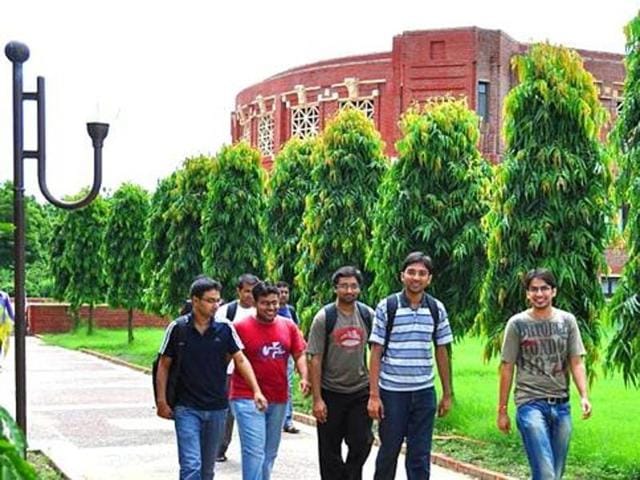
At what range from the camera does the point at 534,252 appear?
416 inches

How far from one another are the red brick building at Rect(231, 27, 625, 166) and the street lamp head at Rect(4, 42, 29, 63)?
29540mm

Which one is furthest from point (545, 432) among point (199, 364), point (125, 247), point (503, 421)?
point (125, 247)

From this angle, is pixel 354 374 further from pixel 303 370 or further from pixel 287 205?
pixel 287 205

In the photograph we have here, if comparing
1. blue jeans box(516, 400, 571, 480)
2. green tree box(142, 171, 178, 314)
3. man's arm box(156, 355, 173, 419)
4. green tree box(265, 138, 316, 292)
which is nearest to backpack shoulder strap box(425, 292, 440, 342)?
blue jeans box(516, 400, 571, 480)

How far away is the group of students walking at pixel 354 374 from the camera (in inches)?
252

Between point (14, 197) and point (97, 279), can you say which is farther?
point (97, 279)

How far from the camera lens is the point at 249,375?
6.89m

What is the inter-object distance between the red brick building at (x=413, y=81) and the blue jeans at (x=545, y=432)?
31.3m

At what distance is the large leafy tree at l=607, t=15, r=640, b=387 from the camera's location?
846 centimetres

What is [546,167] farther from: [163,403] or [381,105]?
[381,105]

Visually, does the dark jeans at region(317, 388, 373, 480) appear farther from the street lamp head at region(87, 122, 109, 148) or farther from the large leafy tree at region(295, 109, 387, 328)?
the large leafy tree at region(295, 109, 387, 328)

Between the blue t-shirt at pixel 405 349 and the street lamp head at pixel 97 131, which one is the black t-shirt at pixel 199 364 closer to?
the blue t-shirt at pixel 405 349

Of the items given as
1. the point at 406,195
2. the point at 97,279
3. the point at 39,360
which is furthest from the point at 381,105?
the point at 406,195

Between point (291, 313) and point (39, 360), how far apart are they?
677 inches
